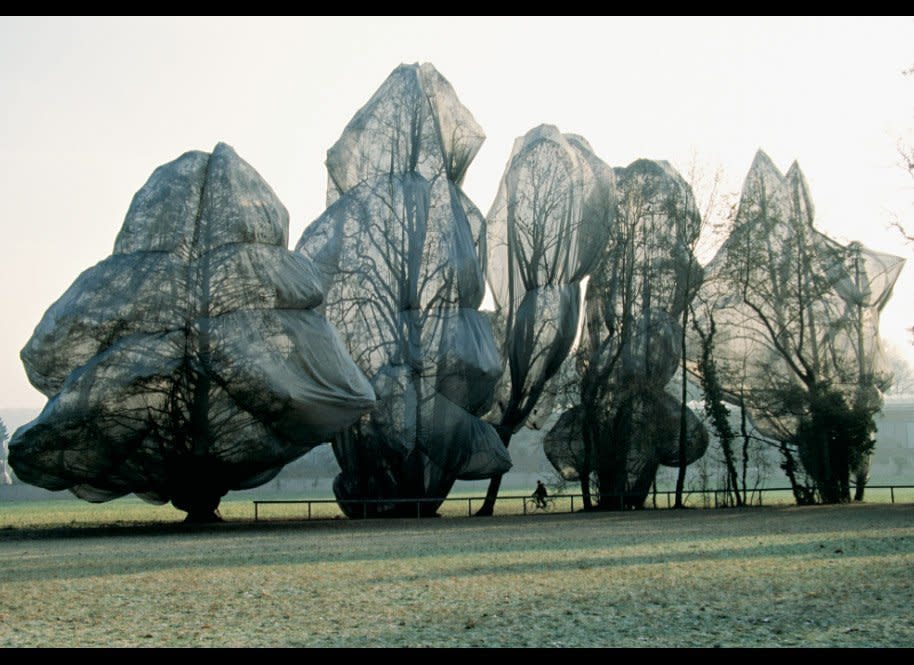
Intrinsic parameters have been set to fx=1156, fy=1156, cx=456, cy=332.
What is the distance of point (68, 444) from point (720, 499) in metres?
19.8

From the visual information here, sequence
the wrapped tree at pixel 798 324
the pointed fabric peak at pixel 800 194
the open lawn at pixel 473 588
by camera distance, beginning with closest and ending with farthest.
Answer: the open lawn at pixel 473 588, the wrapped tree at pixel 798 324, the pointed fabric peak at pixel 800 194

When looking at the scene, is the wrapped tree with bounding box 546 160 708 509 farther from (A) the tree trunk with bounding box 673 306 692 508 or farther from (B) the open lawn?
(B) the open lawn

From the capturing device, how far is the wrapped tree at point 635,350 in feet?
111

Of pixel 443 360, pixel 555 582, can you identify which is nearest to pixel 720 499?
pixel 443 360

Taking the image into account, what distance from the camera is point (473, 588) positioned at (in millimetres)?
11984

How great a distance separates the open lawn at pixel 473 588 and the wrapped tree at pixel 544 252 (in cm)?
1302

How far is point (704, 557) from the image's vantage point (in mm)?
15281

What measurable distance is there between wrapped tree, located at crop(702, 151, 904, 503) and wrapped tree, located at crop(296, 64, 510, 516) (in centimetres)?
948

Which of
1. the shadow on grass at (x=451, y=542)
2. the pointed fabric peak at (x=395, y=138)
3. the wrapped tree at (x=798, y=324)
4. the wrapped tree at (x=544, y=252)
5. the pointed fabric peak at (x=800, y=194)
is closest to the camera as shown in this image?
the shadow on grass at (x=451, y=542)

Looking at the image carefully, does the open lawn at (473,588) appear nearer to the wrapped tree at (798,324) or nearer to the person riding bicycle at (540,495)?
the person riding bicycle at (540,495)

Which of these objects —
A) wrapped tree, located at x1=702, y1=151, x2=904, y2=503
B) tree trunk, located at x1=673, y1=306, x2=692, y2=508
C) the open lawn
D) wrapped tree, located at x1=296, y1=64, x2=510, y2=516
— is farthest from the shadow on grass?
wrapped tree, located at x1=702, y1=151, x2=904, y2=503

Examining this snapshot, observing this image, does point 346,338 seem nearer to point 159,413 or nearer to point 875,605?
point 159,413

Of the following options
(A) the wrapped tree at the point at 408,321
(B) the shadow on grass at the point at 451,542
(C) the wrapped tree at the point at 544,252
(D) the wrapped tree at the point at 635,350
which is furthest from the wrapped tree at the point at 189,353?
(D) the wrapped tree at the point at 635,350

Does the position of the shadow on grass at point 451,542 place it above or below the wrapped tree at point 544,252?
below
